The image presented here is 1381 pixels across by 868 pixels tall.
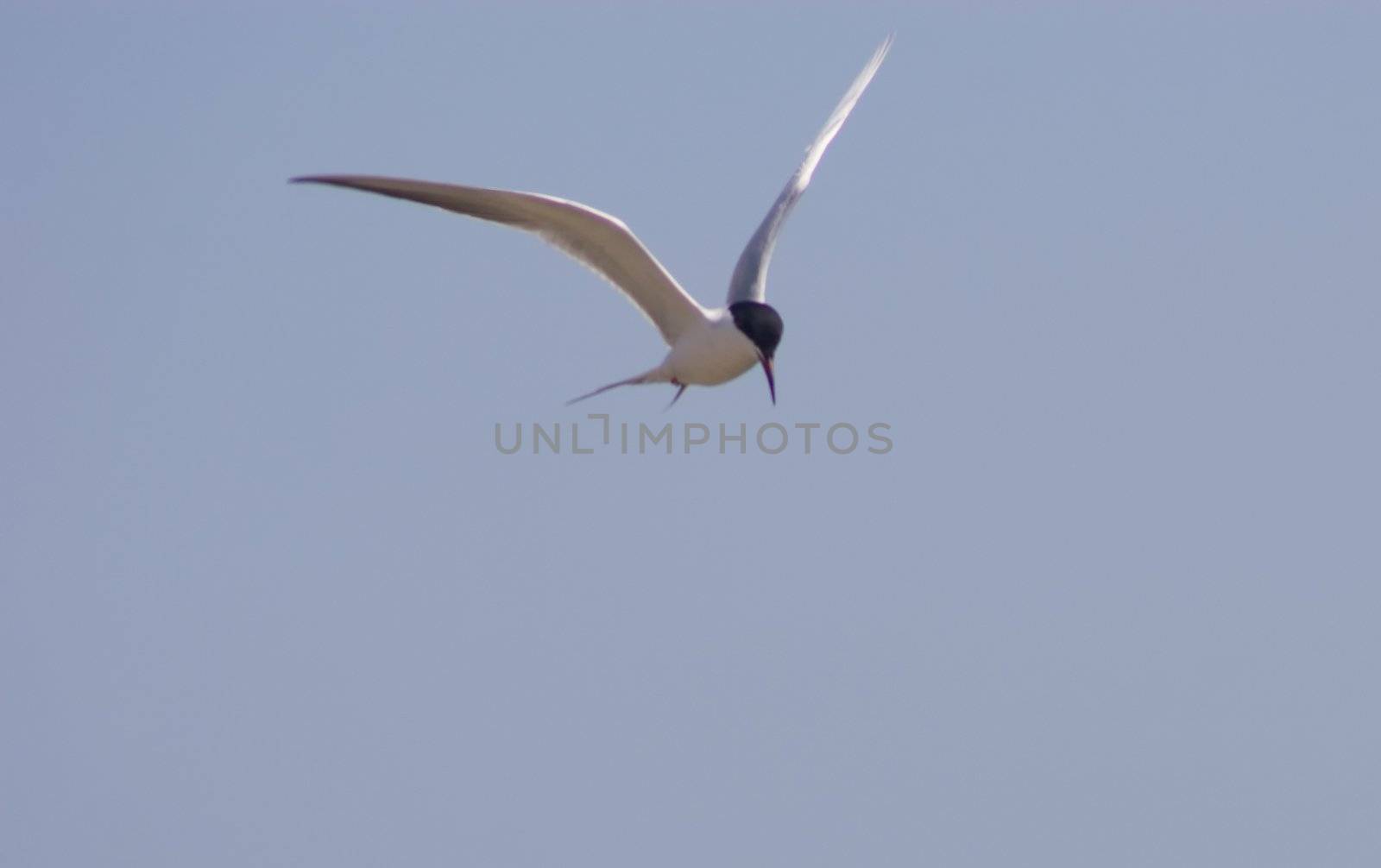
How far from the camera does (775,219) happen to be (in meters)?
15.1

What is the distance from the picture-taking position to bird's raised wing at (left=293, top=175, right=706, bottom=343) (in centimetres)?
1347

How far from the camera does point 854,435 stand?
54.4 ft

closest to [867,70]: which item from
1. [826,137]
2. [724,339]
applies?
[826,137]

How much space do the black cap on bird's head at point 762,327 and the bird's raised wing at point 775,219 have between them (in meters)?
0.28

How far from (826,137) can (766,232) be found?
171cm

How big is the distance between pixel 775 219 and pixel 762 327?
1.36m

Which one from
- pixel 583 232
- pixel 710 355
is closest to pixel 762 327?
pixel 710 355

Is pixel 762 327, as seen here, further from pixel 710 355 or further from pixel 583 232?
pixel 583 232

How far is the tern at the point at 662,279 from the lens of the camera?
13.8m

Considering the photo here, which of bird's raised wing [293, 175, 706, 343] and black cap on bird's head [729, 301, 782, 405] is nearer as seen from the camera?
bird's raised wing [293, 175, 706, 343]

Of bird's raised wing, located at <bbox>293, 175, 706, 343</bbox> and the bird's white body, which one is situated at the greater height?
bird's raised wing, located at <bbox>293, 175, 706, 343</bbox>

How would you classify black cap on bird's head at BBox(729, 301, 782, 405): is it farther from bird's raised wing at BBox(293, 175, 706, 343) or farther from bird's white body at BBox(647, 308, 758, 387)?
bird's raised wing at BBox(293, 175, 706, 343)

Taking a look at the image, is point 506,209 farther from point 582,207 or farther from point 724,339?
point 724,339

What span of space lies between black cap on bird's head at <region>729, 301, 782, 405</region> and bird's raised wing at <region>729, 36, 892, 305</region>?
0.28 metres
